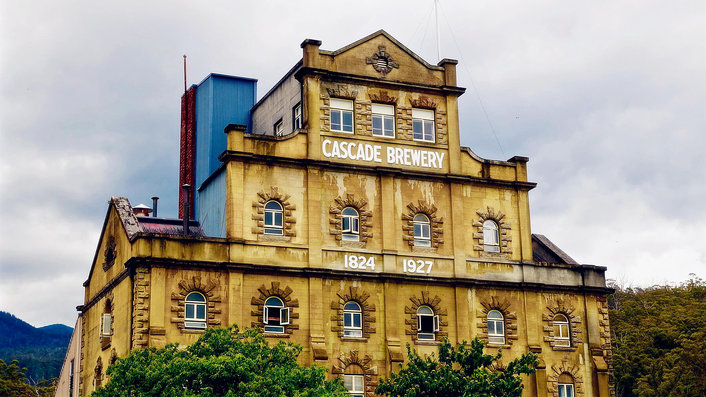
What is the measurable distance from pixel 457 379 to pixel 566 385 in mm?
9823

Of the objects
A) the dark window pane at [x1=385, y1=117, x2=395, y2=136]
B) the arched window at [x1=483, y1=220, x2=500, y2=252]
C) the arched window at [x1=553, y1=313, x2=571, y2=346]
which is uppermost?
the dark window pane at [x1=385, y1=117, x2=395, y2=136]

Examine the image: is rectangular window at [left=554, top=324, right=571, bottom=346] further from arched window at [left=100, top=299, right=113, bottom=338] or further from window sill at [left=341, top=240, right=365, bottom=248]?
arched window at [left=100, top=299, right=113, bottom=338]

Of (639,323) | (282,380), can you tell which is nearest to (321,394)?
(282,380)

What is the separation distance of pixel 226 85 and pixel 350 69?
859cm

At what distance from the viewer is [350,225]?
4453 centimetres

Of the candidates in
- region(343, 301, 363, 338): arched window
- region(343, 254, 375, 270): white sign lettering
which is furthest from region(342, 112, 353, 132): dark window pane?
region(343, 301, 363, 338): arched window

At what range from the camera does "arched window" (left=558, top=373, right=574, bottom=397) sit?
46.3 meters

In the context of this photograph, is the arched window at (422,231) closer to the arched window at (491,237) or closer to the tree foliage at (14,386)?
the arched window at (491,237)

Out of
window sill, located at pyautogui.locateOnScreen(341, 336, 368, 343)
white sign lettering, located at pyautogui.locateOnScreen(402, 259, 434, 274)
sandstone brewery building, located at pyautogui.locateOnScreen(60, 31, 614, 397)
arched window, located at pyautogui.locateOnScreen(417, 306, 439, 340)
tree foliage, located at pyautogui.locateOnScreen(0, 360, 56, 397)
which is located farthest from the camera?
tree foliage, located at pyautogui.locateOnScreen(0, 360, 56, 397)

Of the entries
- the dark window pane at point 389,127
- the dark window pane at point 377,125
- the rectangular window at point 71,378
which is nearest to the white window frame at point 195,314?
the dark window pane at point 377,125

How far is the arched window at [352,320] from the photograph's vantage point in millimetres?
43312

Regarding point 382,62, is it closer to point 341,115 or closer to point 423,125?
point 341,115

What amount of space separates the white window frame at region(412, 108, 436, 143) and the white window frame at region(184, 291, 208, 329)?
12.9 metres

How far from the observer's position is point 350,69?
151 ft
